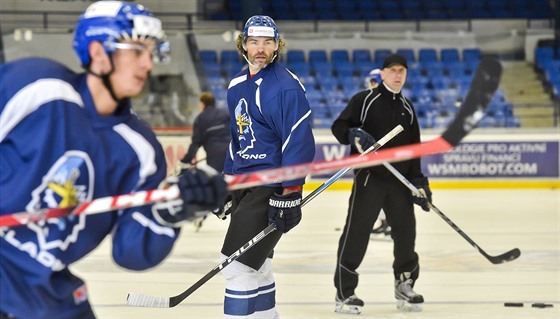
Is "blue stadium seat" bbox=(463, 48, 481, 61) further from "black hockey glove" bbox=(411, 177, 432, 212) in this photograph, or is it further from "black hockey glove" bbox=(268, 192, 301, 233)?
"black hockey glove" bbox=(268, 192, 301, 233)

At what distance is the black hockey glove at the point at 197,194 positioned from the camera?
218cm

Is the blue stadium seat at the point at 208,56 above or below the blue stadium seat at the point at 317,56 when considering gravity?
above

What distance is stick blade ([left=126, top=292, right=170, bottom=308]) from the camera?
4.13 meters

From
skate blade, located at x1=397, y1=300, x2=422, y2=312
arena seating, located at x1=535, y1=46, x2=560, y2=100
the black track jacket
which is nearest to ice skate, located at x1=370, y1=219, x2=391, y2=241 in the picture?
skate blade, located at x1=397, y1=300, x2=422, y2=312

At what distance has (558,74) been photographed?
16.4 metres

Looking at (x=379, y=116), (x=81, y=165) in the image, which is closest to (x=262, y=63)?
(x=379, y=116)

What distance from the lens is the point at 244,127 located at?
425cm

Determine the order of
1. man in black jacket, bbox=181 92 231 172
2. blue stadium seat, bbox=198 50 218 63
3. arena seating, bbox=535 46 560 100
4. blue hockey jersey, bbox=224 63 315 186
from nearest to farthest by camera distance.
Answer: blue hockey jersey, bbox=224 63 315 186
man in black jacket, bbox=181 92 231 172
blue stadium seat, bbox=198 50 218 63
arena seating, bbox=535 46 560 100

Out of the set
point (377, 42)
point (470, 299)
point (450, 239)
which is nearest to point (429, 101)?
point (377, 42)

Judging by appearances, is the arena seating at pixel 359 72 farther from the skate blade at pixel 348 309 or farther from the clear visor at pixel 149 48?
the clear visor at pixel 149 48

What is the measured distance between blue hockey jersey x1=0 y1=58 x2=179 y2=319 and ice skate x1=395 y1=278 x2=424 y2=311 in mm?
3310

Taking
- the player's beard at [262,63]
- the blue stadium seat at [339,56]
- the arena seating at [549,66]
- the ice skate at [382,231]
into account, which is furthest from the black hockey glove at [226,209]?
the blue stadium seat at [339,56]

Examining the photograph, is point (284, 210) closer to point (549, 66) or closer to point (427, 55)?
point (427, 55)

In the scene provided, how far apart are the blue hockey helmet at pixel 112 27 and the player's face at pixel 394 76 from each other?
3194 millimetres
